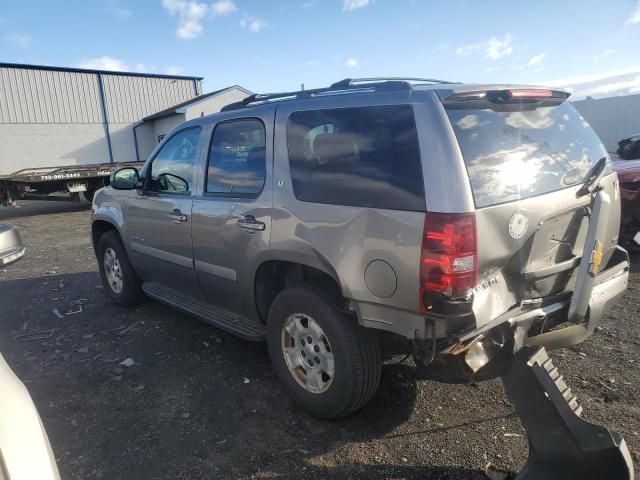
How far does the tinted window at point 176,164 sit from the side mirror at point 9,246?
1.46m


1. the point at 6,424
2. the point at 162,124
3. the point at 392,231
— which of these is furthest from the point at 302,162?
the point at 162,124

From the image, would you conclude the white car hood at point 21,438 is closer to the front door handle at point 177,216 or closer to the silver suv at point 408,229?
the silver suv at point 408,229

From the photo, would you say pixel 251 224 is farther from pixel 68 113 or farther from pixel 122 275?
pixel 68 113

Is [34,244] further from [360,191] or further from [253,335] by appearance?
[360,191]

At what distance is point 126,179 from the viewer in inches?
183

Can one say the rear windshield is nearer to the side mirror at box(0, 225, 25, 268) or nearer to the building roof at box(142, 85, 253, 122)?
the side mirror at box(0, 225, 25, 268)

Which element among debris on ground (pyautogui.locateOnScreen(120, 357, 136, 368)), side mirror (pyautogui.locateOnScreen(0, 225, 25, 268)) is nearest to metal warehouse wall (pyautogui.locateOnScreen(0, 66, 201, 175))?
debris on ground (pyautogui.locateOnScreen(120, 357, 136, 368))

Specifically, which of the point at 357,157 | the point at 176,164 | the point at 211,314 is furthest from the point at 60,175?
the point at 357,157

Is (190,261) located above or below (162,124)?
below

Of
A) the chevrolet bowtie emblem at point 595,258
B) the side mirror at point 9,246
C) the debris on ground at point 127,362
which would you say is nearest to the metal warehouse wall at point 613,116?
the chevrolet bowtie emblem at point 595,258

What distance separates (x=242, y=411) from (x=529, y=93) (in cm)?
268

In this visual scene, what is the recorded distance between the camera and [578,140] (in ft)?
10.2

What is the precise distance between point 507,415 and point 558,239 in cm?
118

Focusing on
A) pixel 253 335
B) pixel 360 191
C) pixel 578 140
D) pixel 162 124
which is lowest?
pixel 253 335
